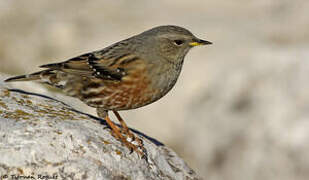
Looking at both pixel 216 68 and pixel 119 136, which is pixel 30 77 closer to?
pixel 119 136

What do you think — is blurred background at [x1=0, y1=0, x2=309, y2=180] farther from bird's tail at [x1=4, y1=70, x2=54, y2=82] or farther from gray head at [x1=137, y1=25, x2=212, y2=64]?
gray head at [x1=137, y1=25, x2=212, y2=64]

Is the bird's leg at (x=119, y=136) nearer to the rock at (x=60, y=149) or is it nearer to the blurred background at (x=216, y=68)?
the rock at (x=60, y=149)

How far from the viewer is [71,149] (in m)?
6.04

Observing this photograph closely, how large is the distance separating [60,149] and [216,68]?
8.59 m

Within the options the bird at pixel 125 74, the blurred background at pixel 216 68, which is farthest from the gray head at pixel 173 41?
the blurred background at pixel 216 68

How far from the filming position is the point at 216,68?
46.1 ft

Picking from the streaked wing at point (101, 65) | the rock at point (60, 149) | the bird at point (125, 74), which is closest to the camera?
the rock at point (60, 149)

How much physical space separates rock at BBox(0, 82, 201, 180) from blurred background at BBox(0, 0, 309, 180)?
1728 millimetres

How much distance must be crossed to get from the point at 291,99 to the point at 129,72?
17.4 feet

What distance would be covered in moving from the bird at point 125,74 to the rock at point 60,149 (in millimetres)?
400

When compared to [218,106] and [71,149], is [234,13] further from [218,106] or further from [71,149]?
[71,149]

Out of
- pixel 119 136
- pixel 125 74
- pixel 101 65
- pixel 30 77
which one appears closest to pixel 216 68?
pixel 101 65

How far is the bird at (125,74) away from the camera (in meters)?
7.45

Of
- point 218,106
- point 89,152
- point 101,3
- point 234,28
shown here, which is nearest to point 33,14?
point 101,3
